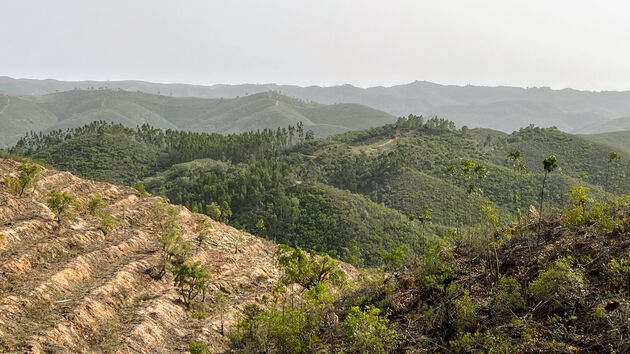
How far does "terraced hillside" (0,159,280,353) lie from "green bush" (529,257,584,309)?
647 inches

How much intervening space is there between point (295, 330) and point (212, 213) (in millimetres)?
42822

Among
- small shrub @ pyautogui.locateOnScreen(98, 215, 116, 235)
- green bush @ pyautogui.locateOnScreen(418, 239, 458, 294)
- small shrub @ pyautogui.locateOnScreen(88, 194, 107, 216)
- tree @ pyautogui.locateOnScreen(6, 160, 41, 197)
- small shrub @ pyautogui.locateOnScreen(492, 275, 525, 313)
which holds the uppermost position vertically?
tree @ pyautogui.locateOnScreen(6, 160, 41, 197)

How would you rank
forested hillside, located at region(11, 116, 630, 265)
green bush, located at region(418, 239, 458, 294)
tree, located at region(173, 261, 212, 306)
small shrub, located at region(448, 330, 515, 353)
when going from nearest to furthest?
small shrub, located at region(448, 330, 515, 353)
green bush, located at region(418, 239, 458, 294)
tree, located at region(173, 261, 212, 306)
forested hillside, located at region(11, 116, 630, 265)

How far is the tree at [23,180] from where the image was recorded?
3228 cm

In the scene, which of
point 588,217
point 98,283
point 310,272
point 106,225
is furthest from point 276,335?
point 106,225

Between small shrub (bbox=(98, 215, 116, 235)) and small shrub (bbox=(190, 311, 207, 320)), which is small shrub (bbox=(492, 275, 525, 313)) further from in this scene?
small shrub (bbox=(98, 215, 116, 235))

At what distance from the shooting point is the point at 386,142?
14838cm

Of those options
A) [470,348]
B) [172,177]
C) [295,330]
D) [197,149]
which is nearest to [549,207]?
[470,348]

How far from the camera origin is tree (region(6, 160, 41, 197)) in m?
32.3

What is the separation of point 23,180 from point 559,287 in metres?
39.5

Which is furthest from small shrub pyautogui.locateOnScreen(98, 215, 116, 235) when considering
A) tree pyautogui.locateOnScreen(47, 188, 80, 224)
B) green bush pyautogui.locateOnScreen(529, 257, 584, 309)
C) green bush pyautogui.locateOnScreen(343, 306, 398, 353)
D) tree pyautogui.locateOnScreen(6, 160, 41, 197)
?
green bush pyautogui.locateOnScreen(529, 257, 584, 309)

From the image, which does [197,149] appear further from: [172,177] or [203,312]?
[203,312]

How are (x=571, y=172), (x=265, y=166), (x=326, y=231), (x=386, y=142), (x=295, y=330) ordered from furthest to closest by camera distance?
(x=386, y=142), (x=571, y=172), (x=265, y=166), (x=326, y=231), (x=295, y=330)

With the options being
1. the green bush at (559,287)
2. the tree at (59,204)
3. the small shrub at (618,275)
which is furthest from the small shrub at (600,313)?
the tree at (59,204)
